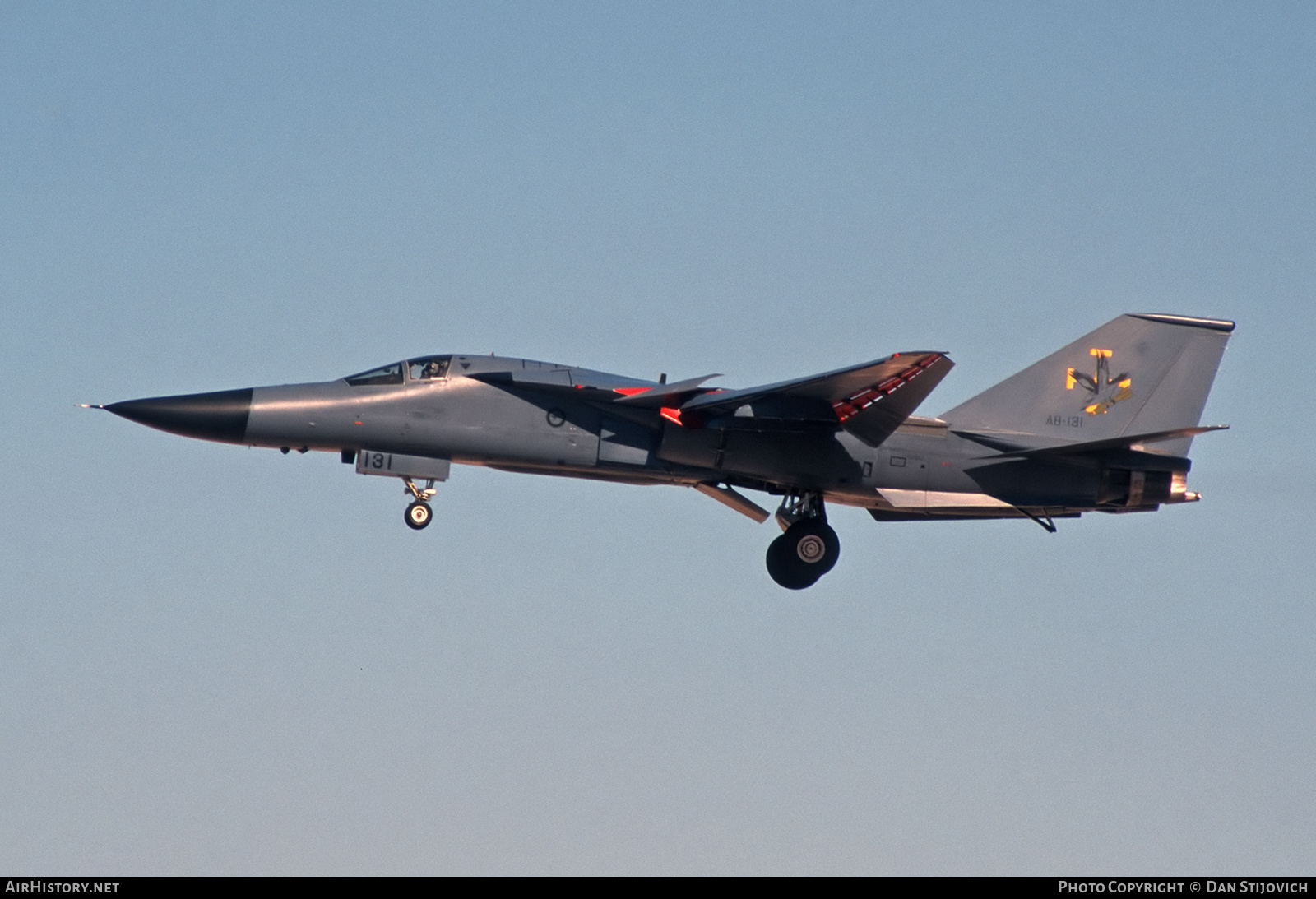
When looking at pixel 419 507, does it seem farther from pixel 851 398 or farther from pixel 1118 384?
pixel 1118 384

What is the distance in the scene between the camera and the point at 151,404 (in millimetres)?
22750

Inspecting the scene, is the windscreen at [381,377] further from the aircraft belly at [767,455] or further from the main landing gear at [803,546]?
the main landing gear at [803,546]

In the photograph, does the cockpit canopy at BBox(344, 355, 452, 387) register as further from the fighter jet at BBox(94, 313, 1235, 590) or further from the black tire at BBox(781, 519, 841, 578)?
the black tire at BBox(781, 519, 841, 578)

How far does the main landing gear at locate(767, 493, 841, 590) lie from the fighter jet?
25 mm

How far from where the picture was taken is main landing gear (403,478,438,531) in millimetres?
23000

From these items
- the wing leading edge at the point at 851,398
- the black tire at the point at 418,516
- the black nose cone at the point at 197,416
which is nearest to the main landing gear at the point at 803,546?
the wing leading edge at the point at 851,398

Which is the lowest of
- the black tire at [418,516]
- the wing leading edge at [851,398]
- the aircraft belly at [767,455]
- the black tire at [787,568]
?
the black tire at [787,568]

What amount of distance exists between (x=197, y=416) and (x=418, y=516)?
134 inches

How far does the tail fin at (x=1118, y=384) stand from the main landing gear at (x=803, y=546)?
2777 mm

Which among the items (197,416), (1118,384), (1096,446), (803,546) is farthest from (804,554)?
(197,416)

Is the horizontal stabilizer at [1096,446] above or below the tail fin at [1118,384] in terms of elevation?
below

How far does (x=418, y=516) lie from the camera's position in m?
23.0

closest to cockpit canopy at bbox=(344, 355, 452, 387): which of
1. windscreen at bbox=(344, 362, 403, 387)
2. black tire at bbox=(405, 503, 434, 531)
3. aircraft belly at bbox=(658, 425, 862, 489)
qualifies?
windscreen at bbox=(344, 362, 403, 387)

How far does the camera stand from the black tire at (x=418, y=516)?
2298cm
